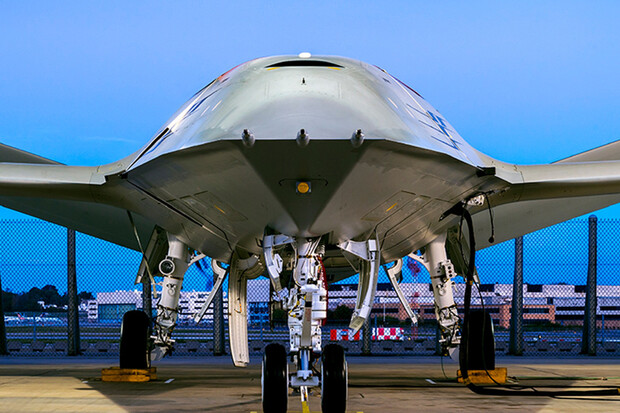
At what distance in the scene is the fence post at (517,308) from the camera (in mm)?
17953

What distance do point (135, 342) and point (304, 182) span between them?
6.60 meters

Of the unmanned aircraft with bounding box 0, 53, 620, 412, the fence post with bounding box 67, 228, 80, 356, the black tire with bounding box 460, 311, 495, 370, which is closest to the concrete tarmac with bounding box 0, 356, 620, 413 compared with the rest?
the black tire with bounding box 460, 311, 495, 370

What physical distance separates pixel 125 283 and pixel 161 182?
13.0 meters

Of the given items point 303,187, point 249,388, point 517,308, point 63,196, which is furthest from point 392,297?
point 303,187

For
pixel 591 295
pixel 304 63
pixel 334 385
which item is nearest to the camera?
pixel 334 385

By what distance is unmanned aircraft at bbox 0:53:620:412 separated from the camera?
228 inches

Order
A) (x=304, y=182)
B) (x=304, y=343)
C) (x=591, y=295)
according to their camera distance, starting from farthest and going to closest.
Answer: (x=591, y=295) < (x=304, y=343) < (x=304, y=182)

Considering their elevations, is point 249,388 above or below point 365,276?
below

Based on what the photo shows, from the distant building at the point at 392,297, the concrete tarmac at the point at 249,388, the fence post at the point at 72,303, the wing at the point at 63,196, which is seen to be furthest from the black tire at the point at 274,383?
the fence post at the point at 72,303

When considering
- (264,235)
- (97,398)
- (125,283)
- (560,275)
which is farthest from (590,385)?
(125,283)

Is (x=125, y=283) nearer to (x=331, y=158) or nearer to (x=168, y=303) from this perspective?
(x=168, y=303)

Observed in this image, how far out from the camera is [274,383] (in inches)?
259

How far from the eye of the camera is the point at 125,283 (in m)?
19.2

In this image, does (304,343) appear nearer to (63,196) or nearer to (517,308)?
(63,196)
